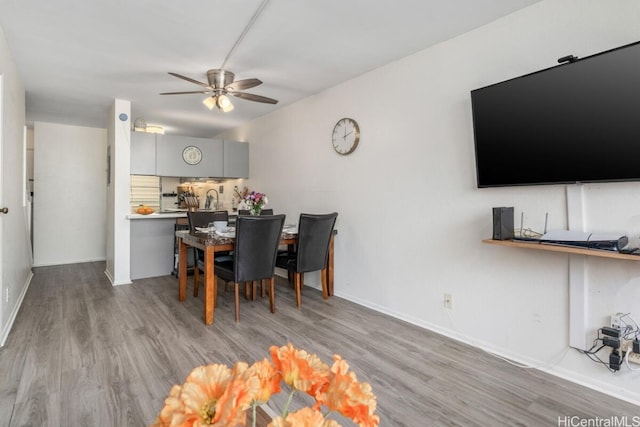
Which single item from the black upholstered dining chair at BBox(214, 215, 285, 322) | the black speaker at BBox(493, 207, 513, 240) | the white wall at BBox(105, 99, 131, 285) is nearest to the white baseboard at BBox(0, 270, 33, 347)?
the white wall at BBox(105, 99, 131, 285)

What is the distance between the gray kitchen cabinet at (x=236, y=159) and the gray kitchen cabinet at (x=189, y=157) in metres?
0.08

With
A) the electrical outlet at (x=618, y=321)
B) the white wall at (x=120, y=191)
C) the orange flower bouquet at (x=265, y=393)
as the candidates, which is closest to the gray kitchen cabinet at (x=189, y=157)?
the white wall at (x=120, y=191)

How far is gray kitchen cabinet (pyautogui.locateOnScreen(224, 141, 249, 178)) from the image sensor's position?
5.42 meters

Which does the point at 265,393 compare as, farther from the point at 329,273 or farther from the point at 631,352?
the point at 329,273

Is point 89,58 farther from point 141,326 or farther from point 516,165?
point 516,165

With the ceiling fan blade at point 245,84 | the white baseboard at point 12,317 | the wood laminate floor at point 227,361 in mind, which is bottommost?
the wood laminate floor at point 227,361

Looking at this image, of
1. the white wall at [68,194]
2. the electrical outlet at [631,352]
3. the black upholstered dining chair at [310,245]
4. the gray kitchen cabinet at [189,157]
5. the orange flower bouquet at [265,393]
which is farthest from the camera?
the white wall at [68,194]

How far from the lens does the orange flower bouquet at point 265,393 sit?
2.00 feet

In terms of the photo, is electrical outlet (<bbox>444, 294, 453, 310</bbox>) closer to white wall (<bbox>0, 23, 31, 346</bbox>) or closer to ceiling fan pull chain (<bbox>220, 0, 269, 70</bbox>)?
ceiling fan pull chain (<bbox>220, 0, 269, 70</bbox>)

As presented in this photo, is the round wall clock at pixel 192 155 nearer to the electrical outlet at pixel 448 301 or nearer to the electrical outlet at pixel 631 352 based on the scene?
the electrical outlet at pixel 448 301

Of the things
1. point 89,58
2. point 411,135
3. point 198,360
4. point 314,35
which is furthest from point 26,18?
point 411,135

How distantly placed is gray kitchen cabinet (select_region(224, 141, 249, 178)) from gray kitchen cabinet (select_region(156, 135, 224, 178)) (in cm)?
8

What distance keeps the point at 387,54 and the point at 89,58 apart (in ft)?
8.90

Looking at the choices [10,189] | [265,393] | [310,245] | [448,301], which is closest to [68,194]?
[10,189]
